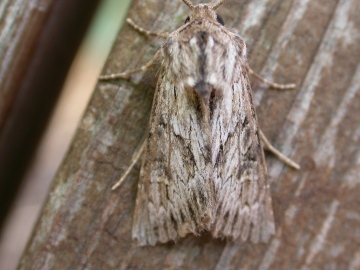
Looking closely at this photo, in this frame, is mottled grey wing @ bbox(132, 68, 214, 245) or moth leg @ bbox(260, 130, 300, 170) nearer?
mottled grey wing @ bbox(132, 68, 214, 245)

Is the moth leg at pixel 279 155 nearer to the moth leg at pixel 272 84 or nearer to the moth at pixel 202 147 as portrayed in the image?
the moth at pixel 202 147

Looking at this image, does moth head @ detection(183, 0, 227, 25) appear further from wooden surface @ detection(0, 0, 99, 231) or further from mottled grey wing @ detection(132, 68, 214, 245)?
wooden surface @ detection(0, 0, 99, 231)

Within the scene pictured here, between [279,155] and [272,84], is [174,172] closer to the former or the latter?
[279,155]

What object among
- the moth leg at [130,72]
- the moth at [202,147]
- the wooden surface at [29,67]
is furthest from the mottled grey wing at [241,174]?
the wooden surface at [29,67]

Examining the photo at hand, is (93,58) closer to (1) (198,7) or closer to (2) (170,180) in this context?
(1) (198,7)

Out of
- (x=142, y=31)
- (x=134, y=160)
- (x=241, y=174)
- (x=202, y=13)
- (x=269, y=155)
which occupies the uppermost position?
(x=202, y=13)

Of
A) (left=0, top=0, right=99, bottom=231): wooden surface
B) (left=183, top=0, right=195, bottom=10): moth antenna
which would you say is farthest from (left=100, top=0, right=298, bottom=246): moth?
(left=0, top=0, right=99, bottom=231): wooden surface

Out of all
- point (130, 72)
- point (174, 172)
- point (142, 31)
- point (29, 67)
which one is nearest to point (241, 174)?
point (174, 172)
